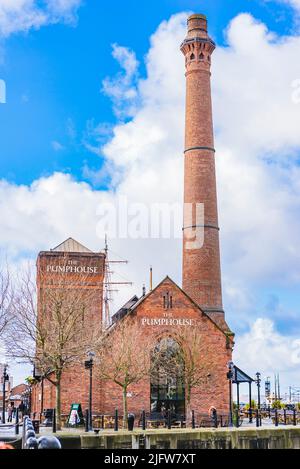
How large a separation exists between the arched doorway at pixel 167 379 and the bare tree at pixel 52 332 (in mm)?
7425

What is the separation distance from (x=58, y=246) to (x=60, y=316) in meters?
29.4

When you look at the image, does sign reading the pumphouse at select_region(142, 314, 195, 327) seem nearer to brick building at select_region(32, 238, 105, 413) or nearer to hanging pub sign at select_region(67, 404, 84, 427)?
brick building at select_region(32, 238, 105, 413)

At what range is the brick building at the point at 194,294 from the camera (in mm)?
46125

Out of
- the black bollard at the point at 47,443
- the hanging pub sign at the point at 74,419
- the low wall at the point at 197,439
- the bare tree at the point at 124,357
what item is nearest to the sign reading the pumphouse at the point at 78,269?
the bare tree at the point at 124,357

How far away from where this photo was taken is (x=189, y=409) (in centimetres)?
4634

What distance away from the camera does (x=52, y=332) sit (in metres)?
36.1

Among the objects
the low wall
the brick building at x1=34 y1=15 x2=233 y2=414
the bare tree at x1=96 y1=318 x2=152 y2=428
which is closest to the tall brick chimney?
the brick building at x1=34 y1=15 x2=233 y2=414

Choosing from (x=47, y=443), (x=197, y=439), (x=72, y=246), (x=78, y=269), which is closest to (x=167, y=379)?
(x=78, y=269)

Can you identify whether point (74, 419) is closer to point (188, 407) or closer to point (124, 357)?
point (124, 357)

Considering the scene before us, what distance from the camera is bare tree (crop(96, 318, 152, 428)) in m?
40.7

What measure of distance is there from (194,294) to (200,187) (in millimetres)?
7789

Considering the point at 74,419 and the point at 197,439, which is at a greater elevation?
the point at 74,419
